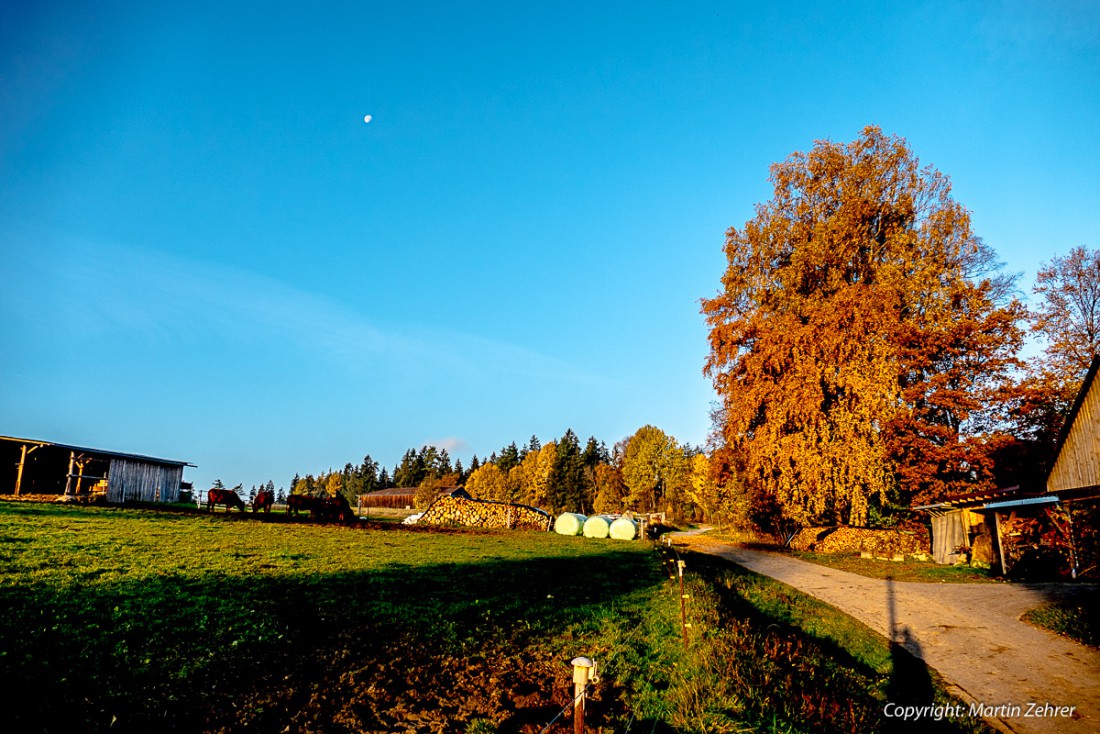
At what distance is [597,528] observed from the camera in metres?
39.6

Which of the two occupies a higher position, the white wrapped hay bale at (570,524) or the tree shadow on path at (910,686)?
the tree shadow on path at (910,686)

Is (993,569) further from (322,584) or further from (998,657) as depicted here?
(322,584)

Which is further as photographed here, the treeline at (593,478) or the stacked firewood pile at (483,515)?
the treeline at (593,478)

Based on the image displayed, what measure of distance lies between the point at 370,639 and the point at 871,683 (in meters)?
8.17

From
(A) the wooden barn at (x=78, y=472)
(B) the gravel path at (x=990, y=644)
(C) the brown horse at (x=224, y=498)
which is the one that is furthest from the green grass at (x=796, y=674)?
(A) the wooden barn at (x=78, y=472)

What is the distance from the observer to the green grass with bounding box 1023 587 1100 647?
10414 millimetres

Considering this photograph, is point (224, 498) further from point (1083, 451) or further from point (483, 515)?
point (1083, 451)

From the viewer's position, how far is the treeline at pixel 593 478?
300 feet

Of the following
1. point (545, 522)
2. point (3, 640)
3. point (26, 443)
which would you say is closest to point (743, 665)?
point (3, 640)

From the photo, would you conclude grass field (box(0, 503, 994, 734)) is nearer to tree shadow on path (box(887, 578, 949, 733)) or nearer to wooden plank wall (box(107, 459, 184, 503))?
tree shadow on path (box(887, 578, 949, 733))

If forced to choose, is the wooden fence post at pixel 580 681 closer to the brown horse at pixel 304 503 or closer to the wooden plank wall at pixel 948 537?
the wooden plank wall at pixel 948 537

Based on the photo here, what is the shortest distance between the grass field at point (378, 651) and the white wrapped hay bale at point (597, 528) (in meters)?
25.6

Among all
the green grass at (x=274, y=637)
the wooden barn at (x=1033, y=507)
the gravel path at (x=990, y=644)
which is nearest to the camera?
the green grass at (x=274, y=637)

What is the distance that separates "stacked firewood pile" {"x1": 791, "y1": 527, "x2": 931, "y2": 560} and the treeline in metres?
43.4
